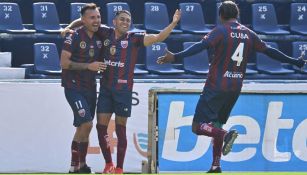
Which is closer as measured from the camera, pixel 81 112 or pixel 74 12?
pixel 81 112

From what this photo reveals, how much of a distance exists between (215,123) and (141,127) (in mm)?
2494

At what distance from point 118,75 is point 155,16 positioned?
425 centimetres

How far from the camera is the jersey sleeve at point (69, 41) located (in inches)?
405

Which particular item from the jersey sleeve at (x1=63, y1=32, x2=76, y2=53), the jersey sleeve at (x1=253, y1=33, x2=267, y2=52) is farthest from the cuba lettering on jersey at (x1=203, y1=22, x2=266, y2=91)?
the jersey sleeve at (x1=63, y1=32, x2=76, y2=53)

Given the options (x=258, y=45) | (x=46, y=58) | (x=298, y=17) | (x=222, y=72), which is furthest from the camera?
(x=298, y=17)

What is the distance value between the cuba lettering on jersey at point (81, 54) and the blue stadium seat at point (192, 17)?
4.31m

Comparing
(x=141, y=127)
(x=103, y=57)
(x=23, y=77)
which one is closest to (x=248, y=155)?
(x=141, y=127)

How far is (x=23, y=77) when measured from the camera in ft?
42.3

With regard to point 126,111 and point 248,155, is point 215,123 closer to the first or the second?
point 126,111

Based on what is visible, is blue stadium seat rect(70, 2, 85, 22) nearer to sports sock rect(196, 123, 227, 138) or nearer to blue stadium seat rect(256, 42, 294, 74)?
blue stadium seat rect(256, 42, 294, 74)

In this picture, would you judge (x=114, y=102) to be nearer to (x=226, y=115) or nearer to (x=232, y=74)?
(x=226, y=115)

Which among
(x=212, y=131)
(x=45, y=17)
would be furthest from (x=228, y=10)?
(x=45, y=17)

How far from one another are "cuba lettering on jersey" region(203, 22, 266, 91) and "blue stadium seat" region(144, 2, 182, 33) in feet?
14.2

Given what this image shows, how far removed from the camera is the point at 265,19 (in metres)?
Result: 14.9
